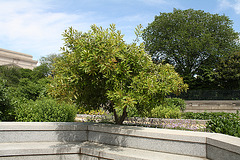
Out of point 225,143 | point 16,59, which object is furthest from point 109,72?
point 16,59

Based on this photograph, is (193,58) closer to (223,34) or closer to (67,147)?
(223,34)

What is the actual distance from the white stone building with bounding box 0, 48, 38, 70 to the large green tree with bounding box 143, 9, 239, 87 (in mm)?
79849

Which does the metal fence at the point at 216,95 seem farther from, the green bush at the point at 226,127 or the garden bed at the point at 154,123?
the green bush at the point at 226,127

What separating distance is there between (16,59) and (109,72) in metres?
108

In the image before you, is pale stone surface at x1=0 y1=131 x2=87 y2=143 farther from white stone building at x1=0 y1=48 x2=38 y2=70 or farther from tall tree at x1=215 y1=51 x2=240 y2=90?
white stone building at x1=0 y1=48 x2=38 y2=70

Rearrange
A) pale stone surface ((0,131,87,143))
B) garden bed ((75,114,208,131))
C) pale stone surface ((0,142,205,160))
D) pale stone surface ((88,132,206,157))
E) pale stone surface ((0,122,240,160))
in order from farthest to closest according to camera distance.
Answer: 1. garden bed ((75,114,208,131))
2. pale stone surface ((0,131,87,143))
3. pale stone surface ((0,142,205,160))
4. pale stone surface ((88,132,206,157))
5. pale stone surface ((0,122,240,160))

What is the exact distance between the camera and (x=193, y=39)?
33.2 metres

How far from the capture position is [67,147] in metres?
5.80

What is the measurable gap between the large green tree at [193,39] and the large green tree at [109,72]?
28.8 m

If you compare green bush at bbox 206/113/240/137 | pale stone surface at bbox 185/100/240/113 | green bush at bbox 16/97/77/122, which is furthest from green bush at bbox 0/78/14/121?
pale stone surface at bbox 185/100/240/113

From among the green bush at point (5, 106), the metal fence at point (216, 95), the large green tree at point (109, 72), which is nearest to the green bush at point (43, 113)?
the green bush at point (5, 106)

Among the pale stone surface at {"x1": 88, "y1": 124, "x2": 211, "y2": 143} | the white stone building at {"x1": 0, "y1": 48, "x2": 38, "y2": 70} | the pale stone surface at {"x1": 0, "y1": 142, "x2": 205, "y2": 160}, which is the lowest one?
the pale stone surface at {"x1": 0, "y1": 142, "x2": 205, "y2": 160}

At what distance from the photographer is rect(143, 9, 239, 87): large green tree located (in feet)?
108

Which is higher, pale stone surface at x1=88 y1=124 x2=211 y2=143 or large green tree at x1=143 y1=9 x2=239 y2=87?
large green tree at x1=143 y1=9 x2=239 y2=87
